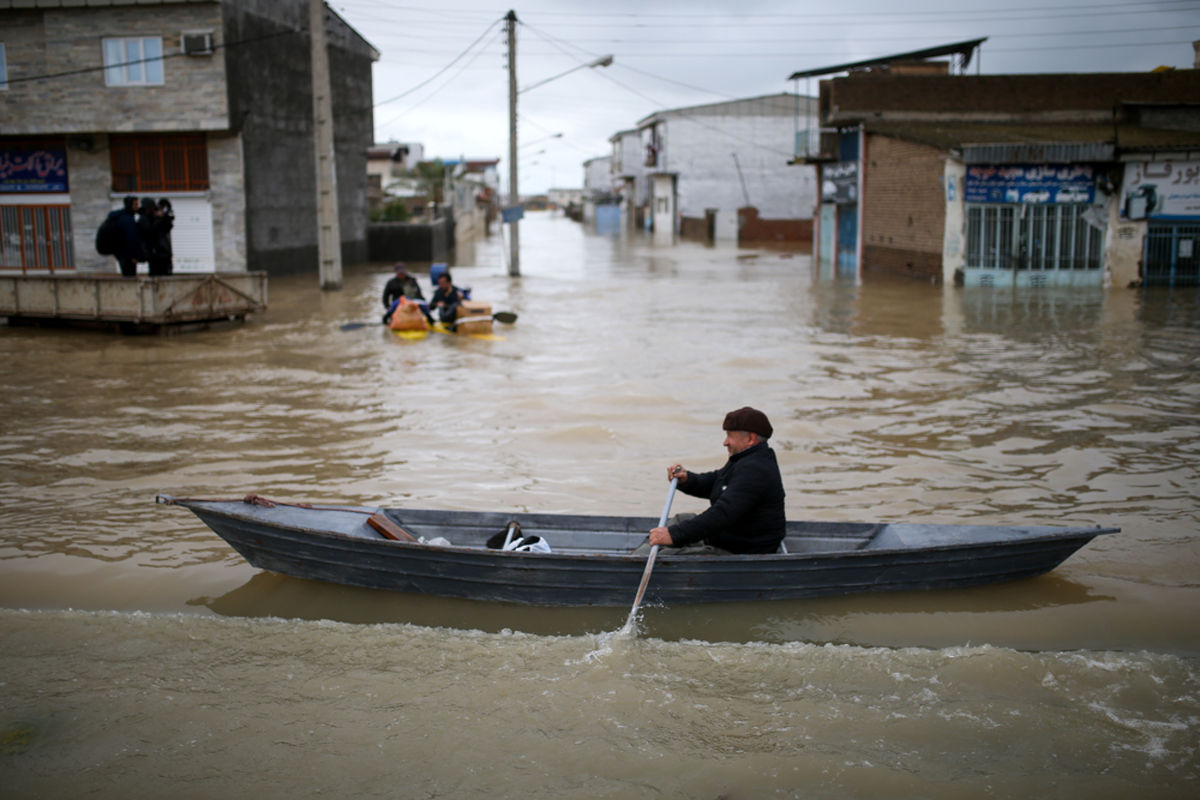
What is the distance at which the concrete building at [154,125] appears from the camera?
26281mm

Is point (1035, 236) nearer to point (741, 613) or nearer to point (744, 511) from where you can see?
point (741, 613)

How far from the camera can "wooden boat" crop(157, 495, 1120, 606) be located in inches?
258

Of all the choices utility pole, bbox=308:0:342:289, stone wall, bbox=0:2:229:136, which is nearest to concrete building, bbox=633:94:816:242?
utility pole, bbox=308:0:342:289

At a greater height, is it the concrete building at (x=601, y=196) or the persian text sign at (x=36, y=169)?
the concrete building at (x=601, y=196)

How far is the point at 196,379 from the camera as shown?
47.6 ft

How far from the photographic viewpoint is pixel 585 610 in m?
6.82

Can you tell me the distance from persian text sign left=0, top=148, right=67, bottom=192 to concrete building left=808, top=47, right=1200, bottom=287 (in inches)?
881

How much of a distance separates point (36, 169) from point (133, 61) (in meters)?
4.53

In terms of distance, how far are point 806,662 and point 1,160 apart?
29.7 metres

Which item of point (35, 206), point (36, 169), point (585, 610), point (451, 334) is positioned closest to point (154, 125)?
point (36, 169)

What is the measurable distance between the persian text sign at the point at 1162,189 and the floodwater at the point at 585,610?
376 inches

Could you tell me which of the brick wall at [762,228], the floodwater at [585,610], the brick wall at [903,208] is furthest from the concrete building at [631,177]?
the floodwater at [585,610]

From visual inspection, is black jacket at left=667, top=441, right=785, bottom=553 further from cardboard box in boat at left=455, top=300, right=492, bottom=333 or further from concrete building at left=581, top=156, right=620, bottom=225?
concrete building at left=581, top=156, right=620, bottom=225

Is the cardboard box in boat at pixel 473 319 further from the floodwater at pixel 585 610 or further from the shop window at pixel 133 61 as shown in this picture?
the shop window at pixel 133 61
